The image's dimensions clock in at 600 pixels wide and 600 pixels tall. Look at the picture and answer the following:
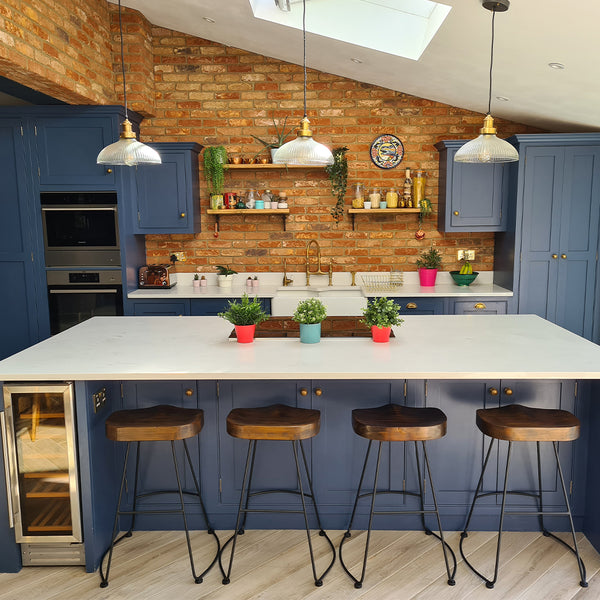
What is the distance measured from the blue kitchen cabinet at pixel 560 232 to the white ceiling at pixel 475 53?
0.37m

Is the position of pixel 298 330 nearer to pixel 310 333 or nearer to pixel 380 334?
pixel 310 333

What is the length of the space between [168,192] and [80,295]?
119 cm

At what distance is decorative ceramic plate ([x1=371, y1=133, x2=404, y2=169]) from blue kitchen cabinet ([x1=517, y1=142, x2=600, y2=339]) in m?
1.13

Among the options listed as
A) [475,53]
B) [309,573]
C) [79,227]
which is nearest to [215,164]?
[79,227]

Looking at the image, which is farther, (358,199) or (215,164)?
(358,199)

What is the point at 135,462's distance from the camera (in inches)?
115

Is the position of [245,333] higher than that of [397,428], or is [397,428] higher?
[245,333]

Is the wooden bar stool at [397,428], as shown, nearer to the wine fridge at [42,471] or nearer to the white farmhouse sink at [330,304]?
the wine fridge at [42,471]

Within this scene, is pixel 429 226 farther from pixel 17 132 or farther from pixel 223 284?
pixel 17 132

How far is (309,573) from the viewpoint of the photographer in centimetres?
260

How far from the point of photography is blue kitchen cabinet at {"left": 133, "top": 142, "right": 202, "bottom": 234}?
5066 millimetres

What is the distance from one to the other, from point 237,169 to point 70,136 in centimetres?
150

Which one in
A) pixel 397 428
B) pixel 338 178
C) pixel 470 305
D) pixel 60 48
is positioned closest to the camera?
pixel 397 428

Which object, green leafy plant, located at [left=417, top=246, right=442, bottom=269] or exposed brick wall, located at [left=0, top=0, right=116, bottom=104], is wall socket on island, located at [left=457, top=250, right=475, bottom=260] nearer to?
green leafy plant, located at [left=417, top=246, right=442, bottom=269]
